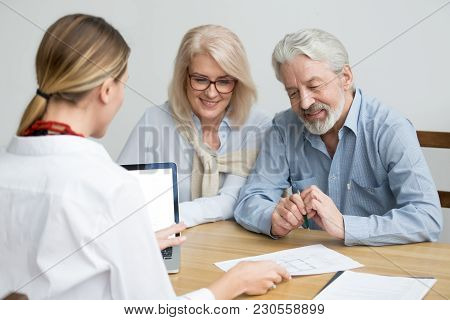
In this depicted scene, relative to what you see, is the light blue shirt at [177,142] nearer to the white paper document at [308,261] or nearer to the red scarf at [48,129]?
the white paper document at [308,261]

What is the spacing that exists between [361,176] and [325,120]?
0.20 m

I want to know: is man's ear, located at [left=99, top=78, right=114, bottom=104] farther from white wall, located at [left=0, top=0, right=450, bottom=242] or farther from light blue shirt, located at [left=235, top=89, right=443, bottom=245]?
white wall, located at [left=0, top=0, right=450, bottom=242]

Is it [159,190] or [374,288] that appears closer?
[374,288]

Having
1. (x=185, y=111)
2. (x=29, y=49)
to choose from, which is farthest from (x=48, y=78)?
(x=29, y=49)

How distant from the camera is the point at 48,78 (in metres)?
0.98

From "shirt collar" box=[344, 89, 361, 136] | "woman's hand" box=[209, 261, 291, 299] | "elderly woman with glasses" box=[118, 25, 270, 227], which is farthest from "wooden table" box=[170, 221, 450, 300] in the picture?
"shirt collar" box=[344, 89, 361, 136]

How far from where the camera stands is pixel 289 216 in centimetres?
150

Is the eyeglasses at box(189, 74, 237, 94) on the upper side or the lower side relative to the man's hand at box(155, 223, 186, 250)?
upper

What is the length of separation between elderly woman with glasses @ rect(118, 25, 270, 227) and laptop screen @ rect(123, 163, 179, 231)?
30 centimetres

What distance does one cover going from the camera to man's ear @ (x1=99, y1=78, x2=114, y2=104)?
1.01 m

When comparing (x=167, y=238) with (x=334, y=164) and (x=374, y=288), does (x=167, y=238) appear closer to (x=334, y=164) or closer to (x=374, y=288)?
(x=374, y=288)

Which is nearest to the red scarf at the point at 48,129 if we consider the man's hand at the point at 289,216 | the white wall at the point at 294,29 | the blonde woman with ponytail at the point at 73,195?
the blonde woman with ponytail at the point at 73,195

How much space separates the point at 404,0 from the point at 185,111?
106cm

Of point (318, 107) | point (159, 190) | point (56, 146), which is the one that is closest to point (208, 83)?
point (318, 107)
